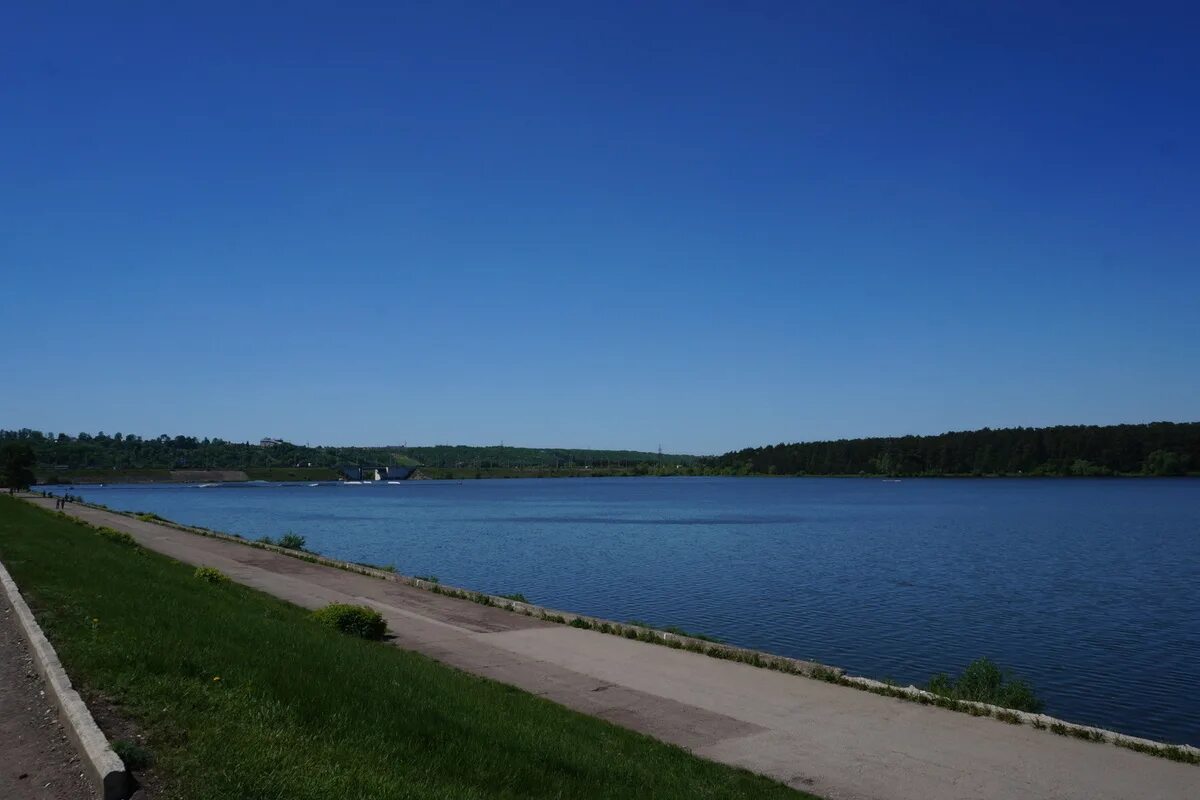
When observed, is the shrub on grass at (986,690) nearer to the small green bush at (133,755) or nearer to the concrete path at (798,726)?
the concrete path at (798,726)

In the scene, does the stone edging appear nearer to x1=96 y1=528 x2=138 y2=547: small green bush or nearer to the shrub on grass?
the shrub on grass

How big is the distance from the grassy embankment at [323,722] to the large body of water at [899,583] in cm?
1159

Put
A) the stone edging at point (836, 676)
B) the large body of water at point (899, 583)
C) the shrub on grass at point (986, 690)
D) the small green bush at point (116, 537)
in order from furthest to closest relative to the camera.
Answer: the small green bush at point (116, 537) < the large body of water at point (899, 583) < the shrub on grass at point (986, 690) < the stone edging at point (836, 676)

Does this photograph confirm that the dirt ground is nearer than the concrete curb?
No

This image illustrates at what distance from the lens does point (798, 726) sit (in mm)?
13047

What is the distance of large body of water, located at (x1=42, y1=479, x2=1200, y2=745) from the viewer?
2198 cm

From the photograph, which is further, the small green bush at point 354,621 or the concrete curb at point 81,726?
the small green bush at point 354,621

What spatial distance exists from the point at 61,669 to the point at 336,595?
58.9 ft

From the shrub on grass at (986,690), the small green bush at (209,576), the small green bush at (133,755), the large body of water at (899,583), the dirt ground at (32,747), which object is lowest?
the large body of water at (899,583)

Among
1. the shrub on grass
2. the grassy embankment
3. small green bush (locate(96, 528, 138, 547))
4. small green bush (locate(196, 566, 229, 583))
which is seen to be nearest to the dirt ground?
the grassy embankment

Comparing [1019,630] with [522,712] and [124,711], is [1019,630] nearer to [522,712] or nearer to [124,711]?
[522,712]

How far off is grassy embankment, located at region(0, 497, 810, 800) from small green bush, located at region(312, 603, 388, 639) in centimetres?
352

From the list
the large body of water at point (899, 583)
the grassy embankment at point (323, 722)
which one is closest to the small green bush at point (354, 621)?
the grassy embankment at point (323, 722)

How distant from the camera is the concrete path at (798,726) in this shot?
10.5 m
